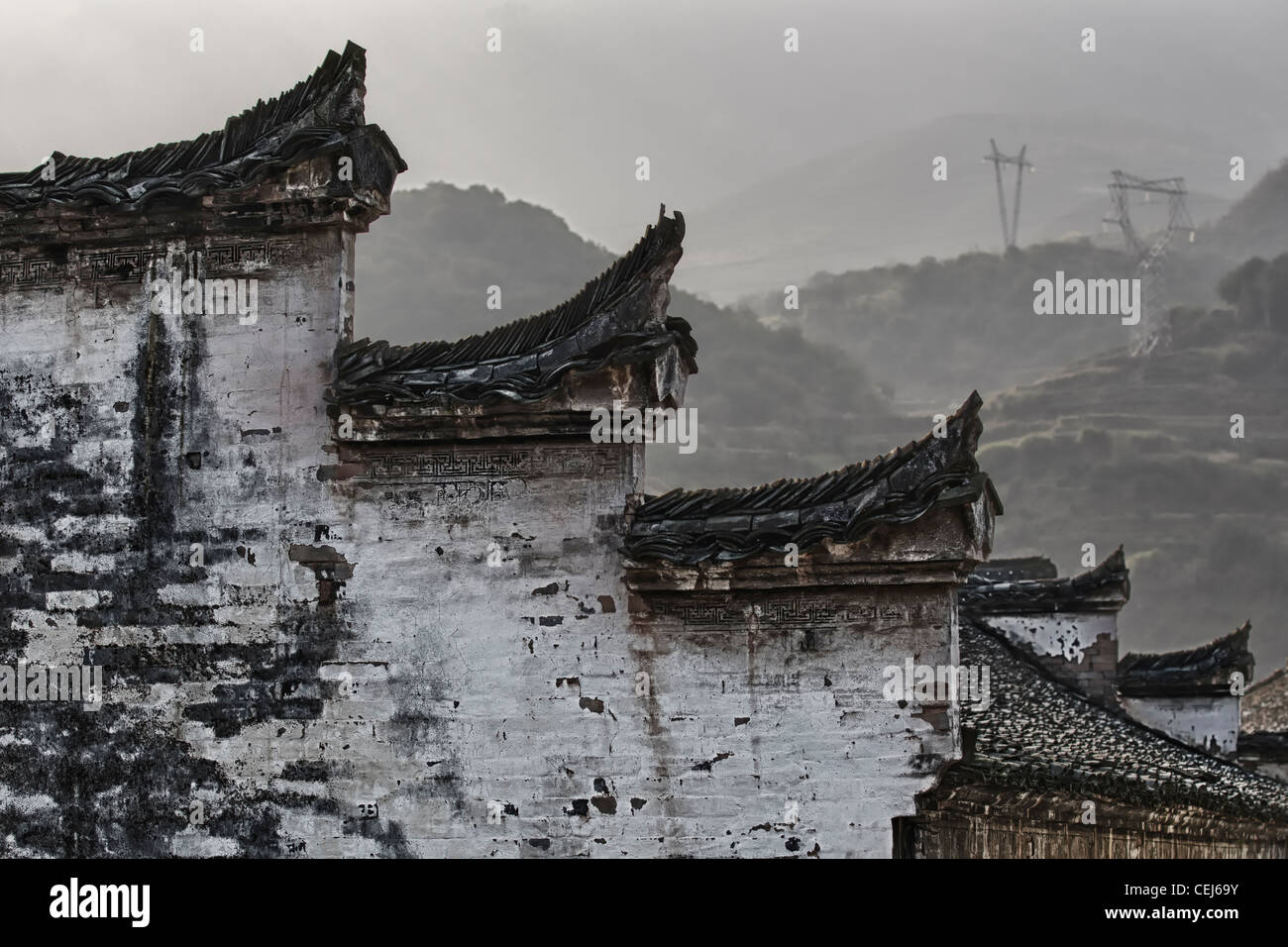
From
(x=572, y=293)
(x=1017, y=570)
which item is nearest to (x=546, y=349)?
(x=1017, y=570)

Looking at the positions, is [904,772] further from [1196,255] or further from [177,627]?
[1196,255]

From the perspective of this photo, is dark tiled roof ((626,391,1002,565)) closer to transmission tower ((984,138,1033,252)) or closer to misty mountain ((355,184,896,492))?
misty mountain ((355,184,896,492))

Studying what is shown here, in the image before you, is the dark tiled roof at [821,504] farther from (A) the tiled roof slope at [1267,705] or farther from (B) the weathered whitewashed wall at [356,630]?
(A) the tiled roof slope at [1267,705]

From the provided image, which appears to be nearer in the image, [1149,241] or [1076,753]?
[1076,753]

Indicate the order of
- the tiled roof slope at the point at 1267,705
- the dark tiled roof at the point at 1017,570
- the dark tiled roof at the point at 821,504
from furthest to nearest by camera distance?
the tiled roof slope at the point at 1267,705, the dark tiled roof at the point at 1017,570, the dark tiled roof at the point at 821,504

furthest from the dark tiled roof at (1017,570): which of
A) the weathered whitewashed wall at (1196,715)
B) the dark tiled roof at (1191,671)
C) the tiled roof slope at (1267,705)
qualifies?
the tiled roof slope at (1267,705)

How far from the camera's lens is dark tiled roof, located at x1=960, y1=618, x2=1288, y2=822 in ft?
39.1

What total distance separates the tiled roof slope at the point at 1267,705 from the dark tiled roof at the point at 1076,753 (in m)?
7.77

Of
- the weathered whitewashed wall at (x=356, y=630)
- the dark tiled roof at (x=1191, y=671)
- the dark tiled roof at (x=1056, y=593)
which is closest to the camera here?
the weathered whitewashed wall at (x=356, y=630)

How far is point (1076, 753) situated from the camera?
1363cm

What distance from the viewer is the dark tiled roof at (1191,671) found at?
68.3ft

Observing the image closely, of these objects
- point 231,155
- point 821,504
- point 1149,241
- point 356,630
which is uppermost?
point 1149,241

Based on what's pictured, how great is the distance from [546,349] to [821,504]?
2.00m

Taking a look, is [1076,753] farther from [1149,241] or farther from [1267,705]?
[1149,241]
